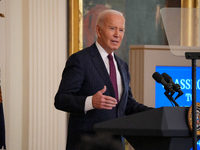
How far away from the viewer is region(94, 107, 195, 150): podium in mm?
1184

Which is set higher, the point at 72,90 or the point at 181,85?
the point at 72,90

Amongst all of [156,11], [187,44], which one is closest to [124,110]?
[187,44]

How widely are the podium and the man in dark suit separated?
481 millimetres

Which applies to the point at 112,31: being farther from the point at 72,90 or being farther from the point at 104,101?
the point at 104,101

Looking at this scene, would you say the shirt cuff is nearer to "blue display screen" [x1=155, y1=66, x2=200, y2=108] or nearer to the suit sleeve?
the suit sleeve

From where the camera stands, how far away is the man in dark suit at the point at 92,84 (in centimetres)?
180

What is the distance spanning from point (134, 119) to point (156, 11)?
284 centimetres

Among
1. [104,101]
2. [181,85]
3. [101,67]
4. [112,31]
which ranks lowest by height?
[181,85]

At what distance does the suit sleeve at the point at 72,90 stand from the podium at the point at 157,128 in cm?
52

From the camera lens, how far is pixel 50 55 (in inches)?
137

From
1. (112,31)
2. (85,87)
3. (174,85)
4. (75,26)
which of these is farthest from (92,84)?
(75,26)

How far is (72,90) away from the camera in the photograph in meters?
1.85

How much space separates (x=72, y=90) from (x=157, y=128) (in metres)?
0.78

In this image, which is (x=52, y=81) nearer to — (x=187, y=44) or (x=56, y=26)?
(x=56, y=26)
